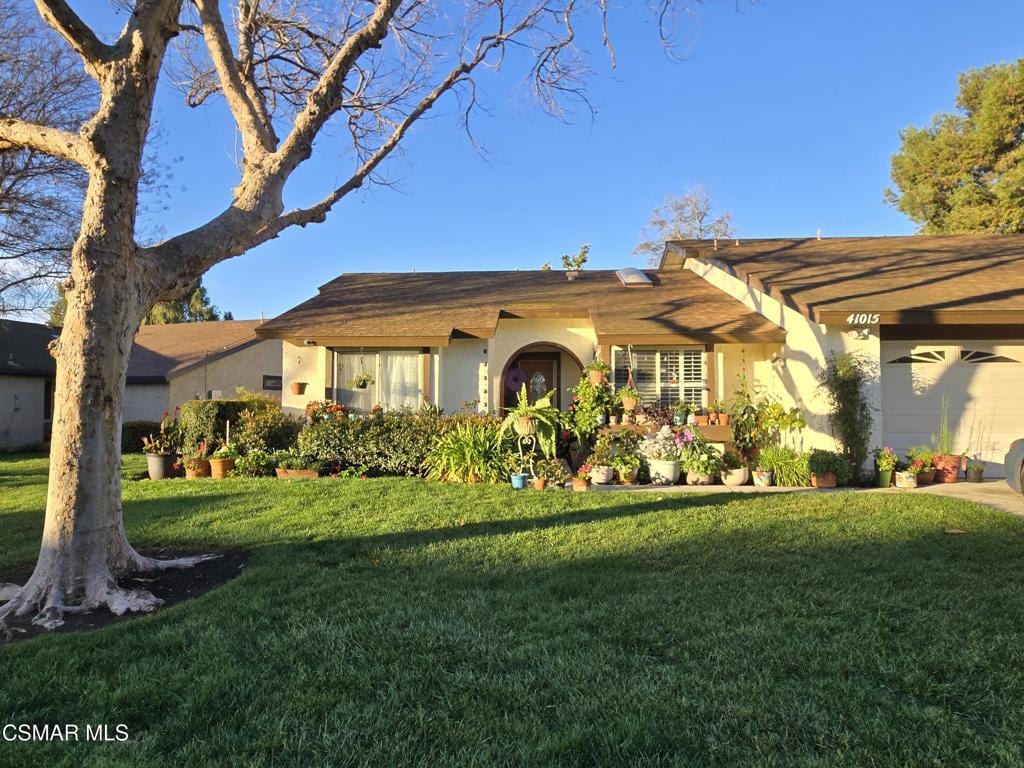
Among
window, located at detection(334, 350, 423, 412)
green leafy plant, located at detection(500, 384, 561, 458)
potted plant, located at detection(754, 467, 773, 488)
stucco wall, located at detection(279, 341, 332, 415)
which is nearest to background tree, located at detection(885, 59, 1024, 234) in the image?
potted plant, located at detection(754, 467, 773, 488)

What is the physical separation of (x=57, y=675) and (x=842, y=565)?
5.18 meters

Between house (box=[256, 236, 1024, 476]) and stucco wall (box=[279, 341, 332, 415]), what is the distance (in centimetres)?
3

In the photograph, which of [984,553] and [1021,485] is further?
[1021,485]

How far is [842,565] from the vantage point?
15.0ft

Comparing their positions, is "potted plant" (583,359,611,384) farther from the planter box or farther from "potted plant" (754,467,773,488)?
the planter box

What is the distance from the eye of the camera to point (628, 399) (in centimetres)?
1016

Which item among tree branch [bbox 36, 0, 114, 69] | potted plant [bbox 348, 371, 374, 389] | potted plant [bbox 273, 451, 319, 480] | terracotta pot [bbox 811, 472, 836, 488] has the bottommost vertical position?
terracotta pot [bbox 811, 472, 836, 488]

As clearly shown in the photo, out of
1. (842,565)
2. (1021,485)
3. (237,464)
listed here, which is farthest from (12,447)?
(1021,485)

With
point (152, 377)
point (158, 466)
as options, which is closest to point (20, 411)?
point (152, 377)

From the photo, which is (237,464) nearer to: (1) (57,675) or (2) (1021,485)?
(1) (57,675)

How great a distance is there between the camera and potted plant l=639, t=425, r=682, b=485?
30.0 ft

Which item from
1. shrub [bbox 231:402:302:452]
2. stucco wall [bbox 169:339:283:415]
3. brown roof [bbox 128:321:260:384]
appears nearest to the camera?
shrub [bbox 231:402:302:452]

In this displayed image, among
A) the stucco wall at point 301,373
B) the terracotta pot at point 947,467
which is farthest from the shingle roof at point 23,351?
the terracotta pot at point 947,467

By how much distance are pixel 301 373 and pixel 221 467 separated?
3071 mm
